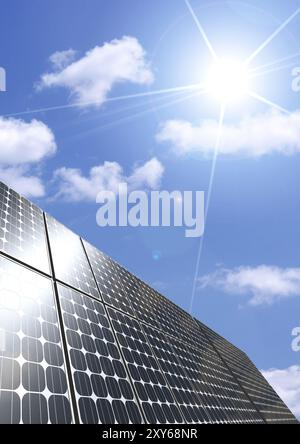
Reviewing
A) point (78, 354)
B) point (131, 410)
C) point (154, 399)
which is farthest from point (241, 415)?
point (78, 354)

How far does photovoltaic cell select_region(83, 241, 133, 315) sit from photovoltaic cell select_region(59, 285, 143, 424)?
10.4 feet

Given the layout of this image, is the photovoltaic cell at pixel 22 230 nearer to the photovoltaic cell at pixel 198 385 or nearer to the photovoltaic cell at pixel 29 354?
the photovoltaic cell at pixel 29 354

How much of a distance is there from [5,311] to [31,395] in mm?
2475

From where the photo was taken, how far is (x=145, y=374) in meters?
14.5

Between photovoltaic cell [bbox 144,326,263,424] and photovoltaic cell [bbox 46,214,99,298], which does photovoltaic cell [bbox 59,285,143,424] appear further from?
photovoltaic cell [bbox 144,326,263,424]

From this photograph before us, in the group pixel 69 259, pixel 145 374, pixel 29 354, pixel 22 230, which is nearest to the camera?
pixel 29 354

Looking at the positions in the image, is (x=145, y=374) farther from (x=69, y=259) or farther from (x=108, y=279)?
(x=108, y=279)

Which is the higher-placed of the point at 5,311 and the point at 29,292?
the point at 29,292

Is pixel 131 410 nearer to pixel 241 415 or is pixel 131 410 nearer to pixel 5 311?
pixel 5 311

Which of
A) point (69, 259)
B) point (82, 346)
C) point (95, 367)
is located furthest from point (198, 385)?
point (82, 346)

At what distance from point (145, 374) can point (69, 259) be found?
6.32 meters

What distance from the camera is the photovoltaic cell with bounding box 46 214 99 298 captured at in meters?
15.7

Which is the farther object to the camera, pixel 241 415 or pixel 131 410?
pixel 241 415
